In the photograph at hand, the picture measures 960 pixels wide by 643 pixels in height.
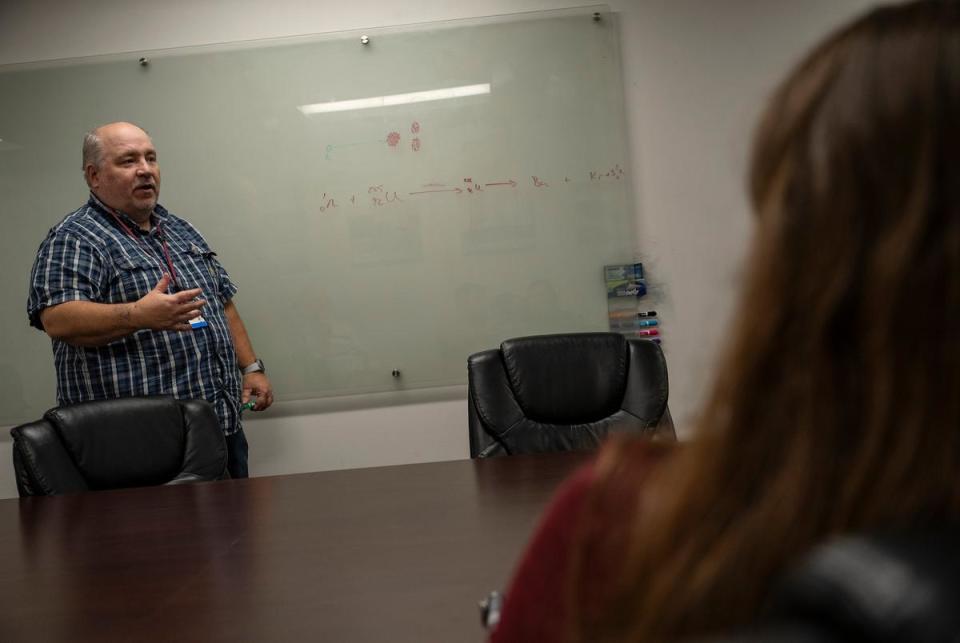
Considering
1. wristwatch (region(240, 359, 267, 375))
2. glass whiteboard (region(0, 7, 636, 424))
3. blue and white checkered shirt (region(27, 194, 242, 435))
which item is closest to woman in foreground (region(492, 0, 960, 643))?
Answer: blue and white checkered shirt (region(27, 194, 242, 435))

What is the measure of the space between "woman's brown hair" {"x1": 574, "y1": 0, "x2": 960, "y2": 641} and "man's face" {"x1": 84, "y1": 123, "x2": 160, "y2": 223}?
3481 mm

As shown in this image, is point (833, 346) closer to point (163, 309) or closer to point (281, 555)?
point (281, 555)

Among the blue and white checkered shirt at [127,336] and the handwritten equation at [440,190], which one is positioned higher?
the handwritten equation at [440,190]

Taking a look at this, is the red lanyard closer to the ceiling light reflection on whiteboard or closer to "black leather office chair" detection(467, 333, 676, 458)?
the ceiling light reflection on whiteboard

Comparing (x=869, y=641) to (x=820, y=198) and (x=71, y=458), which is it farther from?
(x=71, y=458)

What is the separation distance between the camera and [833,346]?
48 centimetres

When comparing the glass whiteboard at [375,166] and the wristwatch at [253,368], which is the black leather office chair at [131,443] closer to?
the wristwatch at [253,368]

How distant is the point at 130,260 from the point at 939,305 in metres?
3.48

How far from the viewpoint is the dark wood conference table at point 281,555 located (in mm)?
1358

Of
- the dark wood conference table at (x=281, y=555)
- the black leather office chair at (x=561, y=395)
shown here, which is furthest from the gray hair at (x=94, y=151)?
the black leather office chair at (x=561, y=395)

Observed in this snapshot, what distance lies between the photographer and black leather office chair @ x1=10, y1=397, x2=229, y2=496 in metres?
2.81

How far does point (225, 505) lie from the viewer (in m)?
2.24

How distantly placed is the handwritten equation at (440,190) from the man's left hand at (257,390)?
34.1 inches

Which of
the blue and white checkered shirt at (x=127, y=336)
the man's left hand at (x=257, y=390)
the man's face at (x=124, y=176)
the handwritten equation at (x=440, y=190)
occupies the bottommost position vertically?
the man's left hand at (x=257, y=390)
